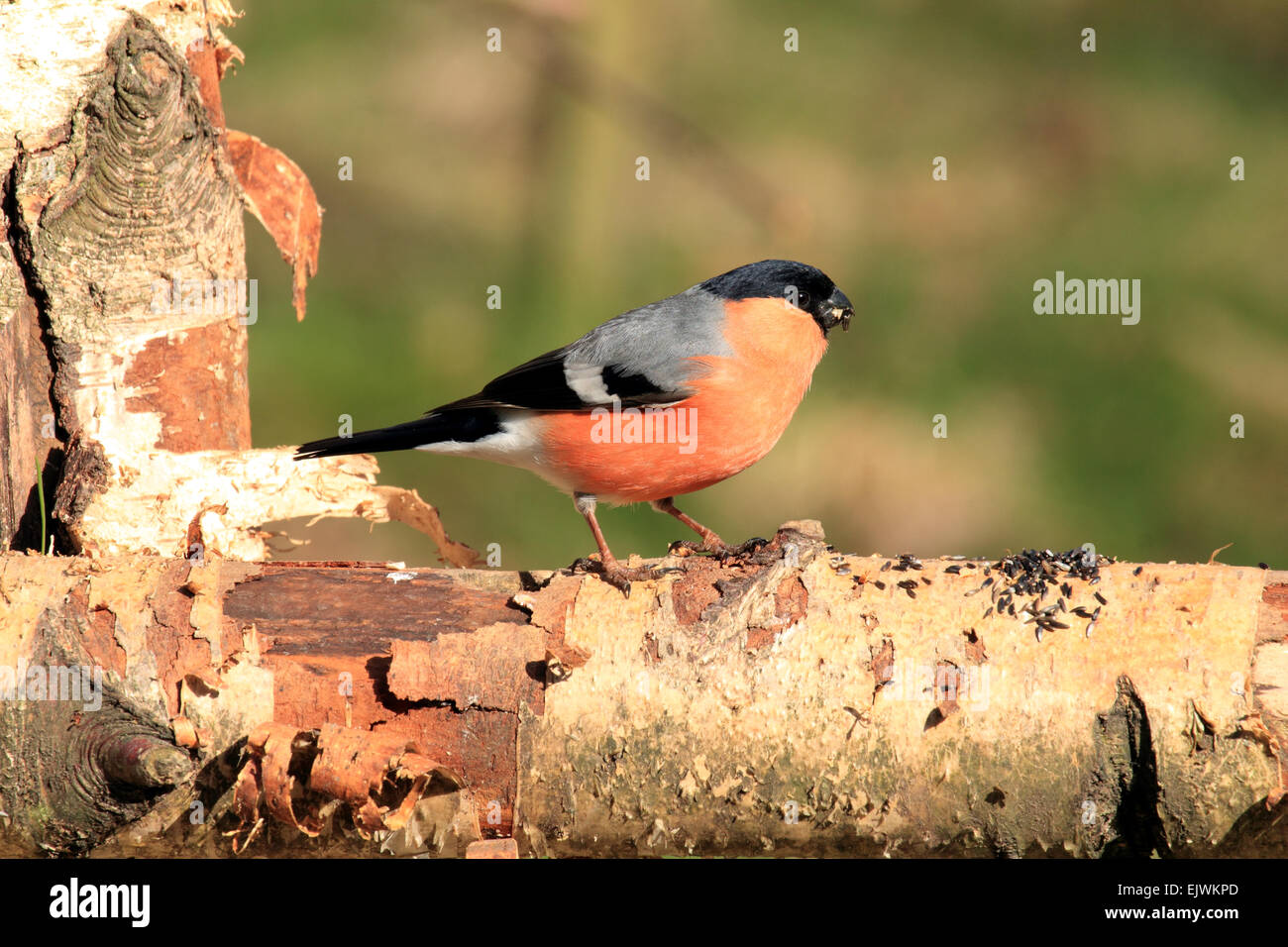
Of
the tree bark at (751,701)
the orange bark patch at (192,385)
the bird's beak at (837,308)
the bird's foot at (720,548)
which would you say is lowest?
the tree bark at (751,701)

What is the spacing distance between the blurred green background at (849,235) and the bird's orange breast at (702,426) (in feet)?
8.44

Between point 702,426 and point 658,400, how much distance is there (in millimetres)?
207

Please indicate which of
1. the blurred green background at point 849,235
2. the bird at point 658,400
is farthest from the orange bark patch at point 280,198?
the blurred green background at point 849,235

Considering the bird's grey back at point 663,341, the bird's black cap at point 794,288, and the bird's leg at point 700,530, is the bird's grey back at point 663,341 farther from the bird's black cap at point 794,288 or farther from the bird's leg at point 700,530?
the bird's leg at point 700,530

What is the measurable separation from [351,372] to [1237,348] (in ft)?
19.0

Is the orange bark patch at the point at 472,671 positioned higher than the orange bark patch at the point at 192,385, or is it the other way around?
the orange bark patch at the point at 192,385

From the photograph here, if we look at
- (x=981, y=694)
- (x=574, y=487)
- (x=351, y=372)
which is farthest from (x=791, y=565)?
(x=351, y=372)

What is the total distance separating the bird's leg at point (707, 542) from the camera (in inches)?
152

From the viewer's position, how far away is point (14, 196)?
403 centimetres

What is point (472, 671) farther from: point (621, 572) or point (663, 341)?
point (663, 341)
